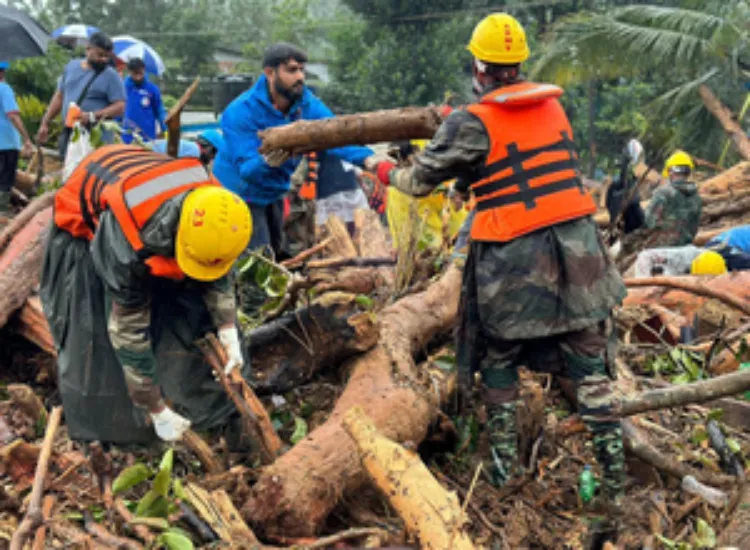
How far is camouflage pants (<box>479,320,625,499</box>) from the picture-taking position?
3176 millimetres

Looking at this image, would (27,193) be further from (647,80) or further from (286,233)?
(647,80)

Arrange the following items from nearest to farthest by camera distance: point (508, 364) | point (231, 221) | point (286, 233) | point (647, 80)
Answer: point (231, 221)
point (508, 364)
point (286, 233)
point (647, 80)

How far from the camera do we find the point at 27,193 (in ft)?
25.4

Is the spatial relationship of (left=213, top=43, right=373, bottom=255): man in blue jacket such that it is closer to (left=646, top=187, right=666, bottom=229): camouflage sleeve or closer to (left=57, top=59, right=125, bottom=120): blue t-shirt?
(left=57, top=59, right=125, bottom=120): blue t-shirt

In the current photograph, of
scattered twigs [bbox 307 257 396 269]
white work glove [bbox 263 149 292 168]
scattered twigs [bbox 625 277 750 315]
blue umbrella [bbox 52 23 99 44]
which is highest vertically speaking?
blue umbrella [bbox 52 23 99 44]

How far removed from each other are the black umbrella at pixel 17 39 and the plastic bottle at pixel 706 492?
6622 millimetres

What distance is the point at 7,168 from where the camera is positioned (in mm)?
6980

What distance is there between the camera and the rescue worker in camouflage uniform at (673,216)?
23.0 ft

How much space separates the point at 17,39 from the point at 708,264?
245 inches

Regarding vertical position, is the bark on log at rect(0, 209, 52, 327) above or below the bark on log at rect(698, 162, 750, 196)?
above

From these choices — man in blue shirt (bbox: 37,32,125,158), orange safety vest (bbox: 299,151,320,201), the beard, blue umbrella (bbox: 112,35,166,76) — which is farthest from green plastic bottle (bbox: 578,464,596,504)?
blue umbrella (bbox: 112,35,166,76)

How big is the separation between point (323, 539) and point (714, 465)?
1.83 m

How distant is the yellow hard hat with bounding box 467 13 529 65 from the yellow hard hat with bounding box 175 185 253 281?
3.63 ft

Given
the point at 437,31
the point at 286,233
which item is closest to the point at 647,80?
the point at 437,31
